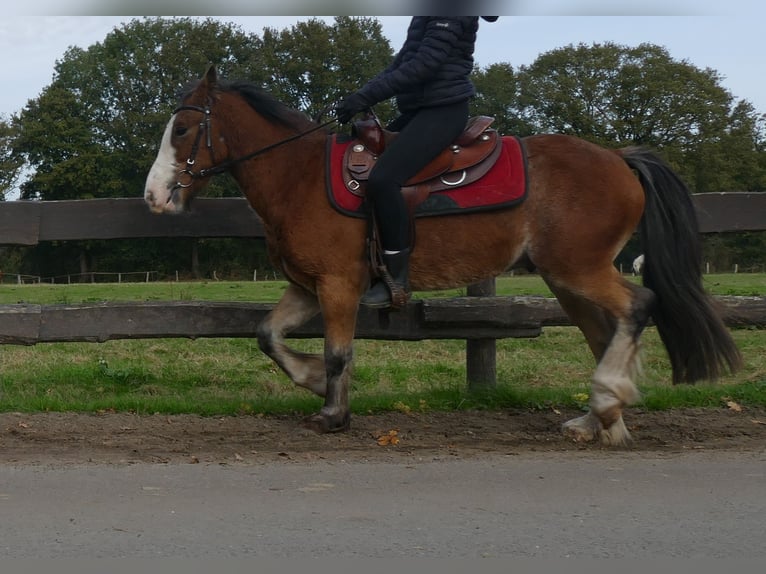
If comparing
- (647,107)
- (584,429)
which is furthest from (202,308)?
(647,107)

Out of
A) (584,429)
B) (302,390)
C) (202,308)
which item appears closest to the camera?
(584,429)

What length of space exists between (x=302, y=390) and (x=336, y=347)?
78.3 inches

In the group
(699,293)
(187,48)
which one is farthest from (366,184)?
(187,48)

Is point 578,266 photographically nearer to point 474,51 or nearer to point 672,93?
point 474,51

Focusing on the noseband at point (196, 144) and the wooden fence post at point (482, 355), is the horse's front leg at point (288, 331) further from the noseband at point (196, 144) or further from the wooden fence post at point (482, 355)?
the wooden fence post at point (482, 355)

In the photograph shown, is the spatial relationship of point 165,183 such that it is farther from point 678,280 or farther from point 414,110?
point 678,280

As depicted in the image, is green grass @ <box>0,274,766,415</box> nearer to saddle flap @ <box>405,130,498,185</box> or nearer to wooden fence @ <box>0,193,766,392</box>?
wooden fence @ <box>0,193,766,392</box>

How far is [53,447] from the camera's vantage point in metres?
5.47

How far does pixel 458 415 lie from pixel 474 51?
98.5 inches

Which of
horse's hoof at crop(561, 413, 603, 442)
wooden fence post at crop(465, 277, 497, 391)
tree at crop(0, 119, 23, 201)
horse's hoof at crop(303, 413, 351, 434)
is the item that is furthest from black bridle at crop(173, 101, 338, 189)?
tree at crop(0, 119, 23, 201)

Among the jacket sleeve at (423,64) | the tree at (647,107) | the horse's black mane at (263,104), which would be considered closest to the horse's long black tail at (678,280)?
the jacket sleeve at (423,64)

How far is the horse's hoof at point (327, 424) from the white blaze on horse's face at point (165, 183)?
5.34 ft

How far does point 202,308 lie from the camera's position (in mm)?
6820

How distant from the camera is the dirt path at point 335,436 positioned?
5.28m
